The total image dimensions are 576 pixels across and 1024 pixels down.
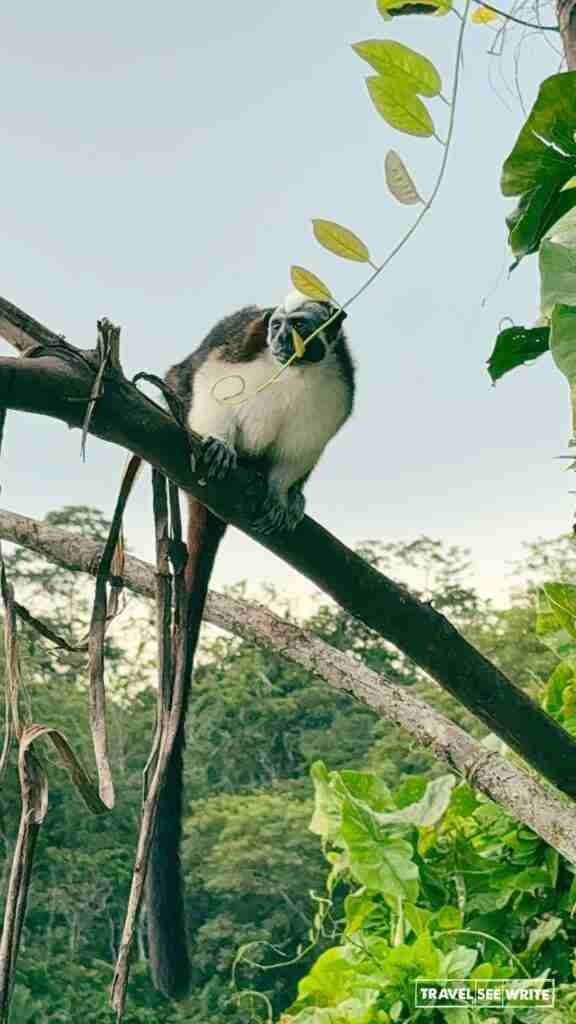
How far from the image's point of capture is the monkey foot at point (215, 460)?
1.08 meters

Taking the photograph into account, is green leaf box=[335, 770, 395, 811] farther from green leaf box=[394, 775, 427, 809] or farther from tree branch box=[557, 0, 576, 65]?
tree branch box=[557, 0, 576, 65]

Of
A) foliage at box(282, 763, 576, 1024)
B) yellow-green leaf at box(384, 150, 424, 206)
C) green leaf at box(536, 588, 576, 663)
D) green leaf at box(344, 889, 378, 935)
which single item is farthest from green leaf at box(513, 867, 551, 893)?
yellow-green leaf at box(384, 150, 424, 206)

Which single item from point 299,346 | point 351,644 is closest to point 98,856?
point 351,644

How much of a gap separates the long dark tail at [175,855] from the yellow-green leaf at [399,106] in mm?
509

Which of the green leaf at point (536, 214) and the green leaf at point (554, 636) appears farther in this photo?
the green leaf at point (554, 636)

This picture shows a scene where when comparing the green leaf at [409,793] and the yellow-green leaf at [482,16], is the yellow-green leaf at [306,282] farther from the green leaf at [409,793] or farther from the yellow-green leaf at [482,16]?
the green leaf at [409,793]

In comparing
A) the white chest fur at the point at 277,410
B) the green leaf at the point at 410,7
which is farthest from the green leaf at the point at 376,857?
the green leaf at the point at 410,7

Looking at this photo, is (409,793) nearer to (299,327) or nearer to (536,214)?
(299,327)

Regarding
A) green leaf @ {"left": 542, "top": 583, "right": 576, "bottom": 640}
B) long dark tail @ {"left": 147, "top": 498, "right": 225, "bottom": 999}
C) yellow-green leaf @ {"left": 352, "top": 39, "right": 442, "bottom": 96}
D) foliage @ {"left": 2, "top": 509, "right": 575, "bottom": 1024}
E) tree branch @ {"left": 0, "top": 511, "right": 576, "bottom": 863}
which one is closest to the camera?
yellow-green leaf @ {"left": 352, "top": 39, "right": 442, "bottom": 96}

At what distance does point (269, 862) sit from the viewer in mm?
12578

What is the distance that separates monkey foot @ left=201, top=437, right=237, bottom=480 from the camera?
3.56ft

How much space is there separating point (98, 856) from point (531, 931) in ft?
37.0

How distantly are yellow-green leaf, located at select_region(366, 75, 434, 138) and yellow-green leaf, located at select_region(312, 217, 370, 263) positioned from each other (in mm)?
76

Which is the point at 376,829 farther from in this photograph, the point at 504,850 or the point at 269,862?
the point at 269,862
